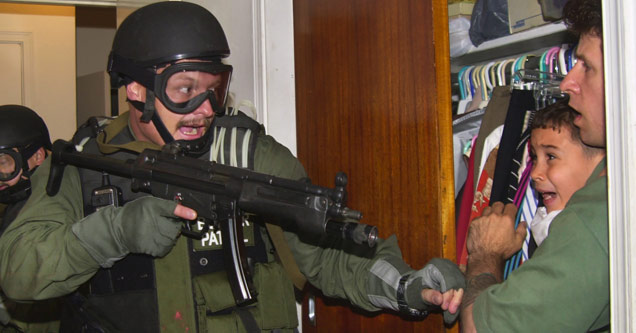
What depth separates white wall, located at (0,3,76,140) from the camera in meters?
4.46

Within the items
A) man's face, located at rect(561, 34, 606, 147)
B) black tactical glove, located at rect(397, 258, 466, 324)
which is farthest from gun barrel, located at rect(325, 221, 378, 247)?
man's face, located at rect(561, 34, 606, 147)

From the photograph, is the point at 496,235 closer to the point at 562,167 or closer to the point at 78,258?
the point at 562,167

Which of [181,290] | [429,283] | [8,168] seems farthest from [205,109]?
[8,168]

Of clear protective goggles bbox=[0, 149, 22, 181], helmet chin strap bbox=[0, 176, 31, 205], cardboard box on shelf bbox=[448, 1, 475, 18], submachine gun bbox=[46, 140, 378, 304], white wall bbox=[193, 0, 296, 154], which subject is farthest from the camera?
clear protective goggles bbox=[0, 149, 22, 181]

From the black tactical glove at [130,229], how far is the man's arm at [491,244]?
818 millimetres

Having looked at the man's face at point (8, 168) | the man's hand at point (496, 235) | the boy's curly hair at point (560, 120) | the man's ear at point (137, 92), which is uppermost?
the man's ear at point (137, 92)

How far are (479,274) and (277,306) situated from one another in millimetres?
641

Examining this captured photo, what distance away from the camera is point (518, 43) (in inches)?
81.6

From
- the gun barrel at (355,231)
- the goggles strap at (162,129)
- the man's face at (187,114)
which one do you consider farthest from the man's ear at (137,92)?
the gun barrel at (355,231)

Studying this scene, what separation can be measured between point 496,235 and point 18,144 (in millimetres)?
2243

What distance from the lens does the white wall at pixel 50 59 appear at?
175 inches

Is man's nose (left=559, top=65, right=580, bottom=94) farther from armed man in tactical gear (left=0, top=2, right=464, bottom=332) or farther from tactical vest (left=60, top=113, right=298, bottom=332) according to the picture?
tactical vest (left=60, top=113, right=298, bottom=332)

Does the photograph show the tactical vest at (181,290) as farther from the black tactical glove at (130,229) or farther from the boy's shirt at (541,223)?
the boy's shirt at (541,223)

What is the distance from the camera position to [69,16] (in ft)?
15.0
